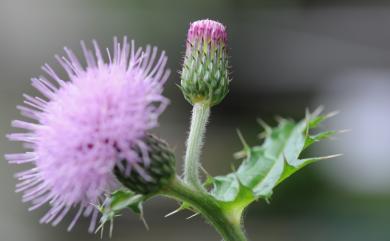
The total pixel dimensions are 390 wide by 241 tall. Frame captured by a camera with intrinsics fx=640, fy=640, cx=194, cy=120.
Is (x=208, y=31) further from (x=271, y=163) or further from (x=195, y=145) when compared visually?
(x=271, y=163)

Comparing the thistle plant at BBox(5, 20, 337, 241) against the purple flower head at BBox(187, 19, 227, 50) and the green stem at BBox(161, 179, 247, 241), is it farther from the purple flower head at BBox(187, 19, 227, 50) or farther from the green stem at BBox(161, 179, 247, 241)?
the purple flower head at BBox(187, 19, 227, 50)

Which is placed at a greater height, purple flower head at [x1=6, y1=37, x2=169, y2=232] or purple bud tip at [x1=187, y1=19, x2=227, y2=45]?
purple bud tip at [x1=187, y1=19, x2=227, y2=45]

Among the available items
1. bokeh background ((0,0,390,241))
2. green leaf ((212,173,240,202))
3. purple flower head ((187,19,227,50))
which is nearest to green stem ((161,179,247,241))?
green leaf ((212,173,240,202))

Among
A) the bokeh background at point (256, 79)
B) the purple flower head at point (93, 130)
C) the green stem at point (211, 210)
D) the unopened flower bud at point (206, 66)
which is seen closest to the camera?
the purple flower head at point (93, 130)

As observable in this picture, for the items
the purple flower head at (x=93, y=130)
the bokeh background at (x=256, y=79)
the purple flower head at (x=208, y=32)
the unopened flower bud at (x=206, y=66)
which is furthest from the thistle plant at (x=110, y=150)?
the bokeh background at (x=256, y=79)

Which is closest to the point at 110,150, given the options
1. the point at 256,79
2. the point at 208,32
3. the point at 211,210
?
the point at 211,210

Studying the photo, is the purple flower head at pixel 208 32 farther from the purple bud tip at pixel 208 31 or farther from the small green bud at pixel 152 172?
the small green bud at pixel 152 172

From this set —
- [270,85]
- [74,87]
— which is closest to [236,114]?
[270,85]
